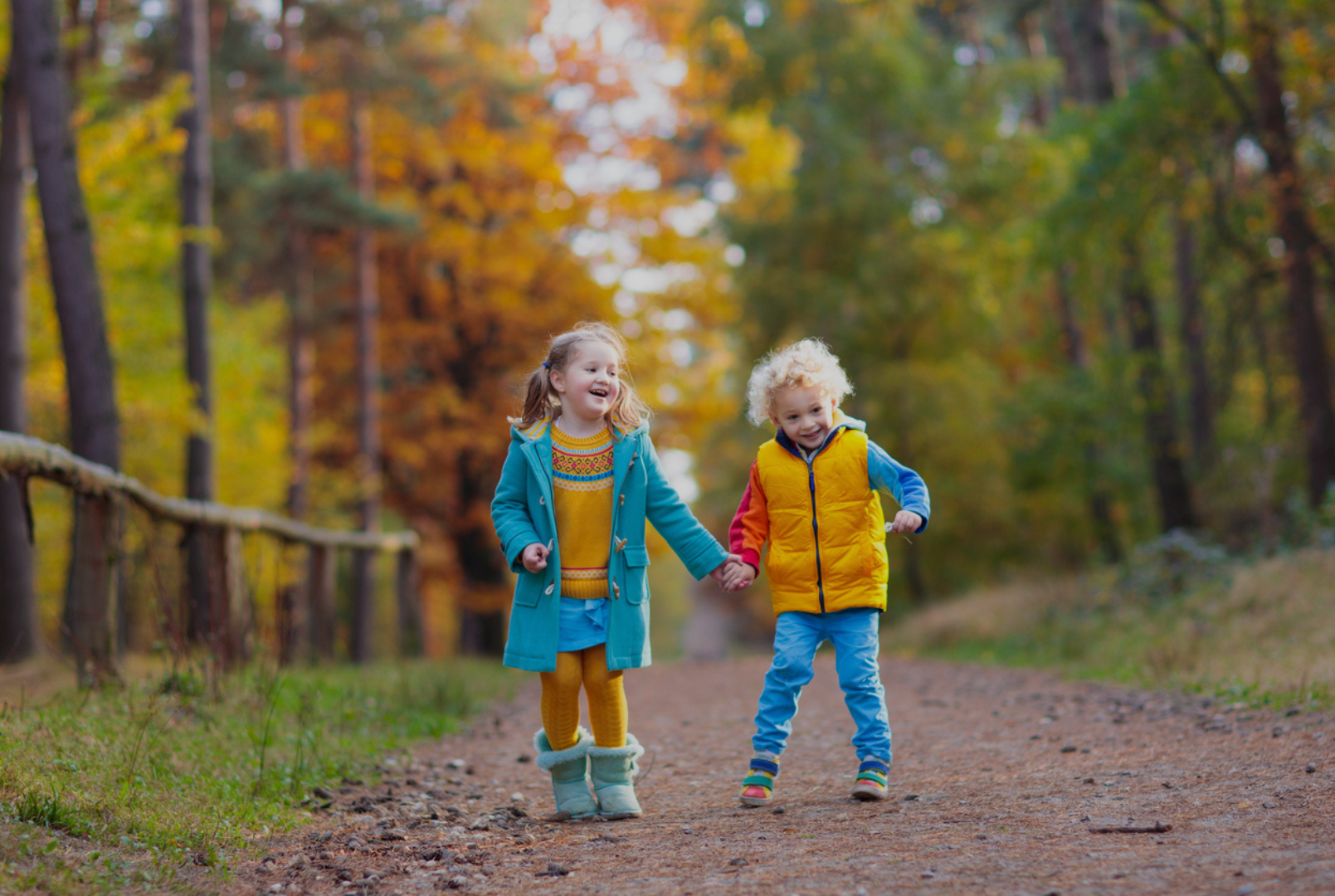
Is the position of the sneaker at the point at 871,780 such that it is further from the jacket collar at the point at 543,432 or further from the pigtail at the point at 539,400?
the pigtail at the point at 539,400

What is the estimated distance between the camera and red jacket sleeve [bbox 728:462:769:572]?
477 centimetres

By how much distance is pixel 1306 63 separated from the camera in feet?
36.2

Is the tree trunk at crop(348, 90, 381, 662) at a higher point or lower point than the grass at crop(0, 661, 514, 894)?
higher

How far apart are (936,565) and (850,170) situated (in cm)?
608

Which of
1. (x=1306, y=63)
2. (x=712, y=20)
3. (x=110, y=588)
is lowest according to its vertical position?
(x=110, y=588)

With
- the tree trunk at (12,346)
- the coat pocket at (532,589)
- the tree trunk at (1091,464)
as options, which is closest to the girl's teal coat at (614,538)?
the coat pocket at (532,589)

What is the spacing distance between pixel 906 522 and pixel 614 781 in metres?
1.47

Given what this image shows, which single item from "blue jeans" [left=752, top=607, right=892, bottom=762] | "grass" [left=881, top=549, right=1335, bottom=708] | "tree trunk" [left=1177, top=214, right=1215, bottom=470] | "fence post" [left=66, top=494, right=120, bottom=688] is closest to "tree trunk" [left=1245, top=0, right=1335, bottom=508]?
"grass" [left=881, top=549, right=1335, bottom=708]

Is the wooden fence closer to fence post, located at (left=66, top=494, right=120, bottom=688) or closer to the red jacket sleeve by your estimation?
fence post, located at (left=66, top=494, right=120, bottom=688)

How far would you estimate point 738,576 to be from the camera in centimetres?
454

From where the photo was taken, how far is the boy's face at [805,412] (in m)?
4.69

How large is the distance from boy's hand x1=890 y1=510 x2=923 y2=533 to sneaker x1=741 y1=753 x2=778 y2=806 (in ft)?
3.25

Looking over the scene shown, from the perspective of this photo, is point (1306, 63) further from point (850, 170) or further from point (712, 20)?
point (712, 20)

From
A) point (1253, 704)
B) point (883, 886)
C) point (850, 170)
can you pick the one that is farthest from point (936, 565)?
point (883, 886)
